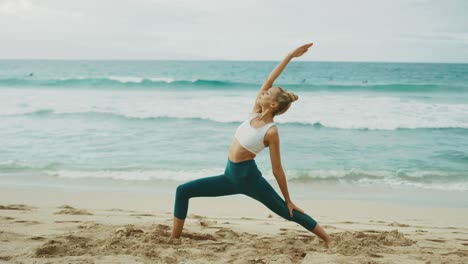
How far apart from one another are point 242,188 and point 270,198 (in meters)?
0.28

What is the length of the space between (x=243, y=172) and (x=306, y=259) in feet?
3.11

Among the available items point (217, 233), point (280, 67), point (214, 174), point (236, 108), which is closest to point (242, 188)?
point (217, 233)

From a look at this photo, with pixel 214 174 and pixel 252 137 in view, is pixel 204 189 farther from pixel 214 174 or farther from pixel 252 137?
pixel 214 174

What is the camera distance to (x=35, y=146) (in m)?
11.0

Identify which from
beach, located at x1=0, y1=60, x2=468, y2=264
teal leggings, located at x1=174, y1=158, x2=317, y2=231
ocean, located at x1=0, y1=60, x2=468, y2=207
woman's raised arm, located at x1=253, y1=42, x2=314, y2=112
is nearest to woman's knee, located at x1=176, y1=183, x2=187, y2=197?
teal leggings, located at x1=174, y1=158, x2=317, y2=231

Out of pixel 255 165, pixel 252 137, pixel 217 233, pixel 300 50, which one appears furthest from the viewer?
pixel 217 233

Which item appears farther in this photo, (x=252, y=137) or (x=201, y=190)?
(x=201, y=190)

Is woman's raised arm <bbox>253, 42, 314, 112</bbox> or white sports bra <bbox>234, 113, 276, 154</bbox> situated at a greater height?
woman's raised arm <bbox>253, 42, 314, 112</bbox>

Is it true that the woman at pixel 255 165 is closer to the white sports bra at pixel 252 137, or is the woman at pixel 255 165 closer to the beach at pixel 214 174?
the white sports bra at pixel 252 137

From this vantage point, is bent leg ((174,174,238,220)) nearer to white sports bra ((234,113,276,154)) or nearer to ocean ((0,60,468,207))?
white sports bra ((234,113,276,154))

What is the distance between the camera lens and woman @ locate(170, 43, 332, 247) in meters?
3.54

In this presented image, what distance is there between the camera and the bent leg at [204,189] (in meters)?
3.85

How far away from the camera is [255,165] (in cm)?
375

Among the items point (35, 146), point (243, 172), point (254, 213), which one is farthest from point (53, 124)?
point (243, 172)
